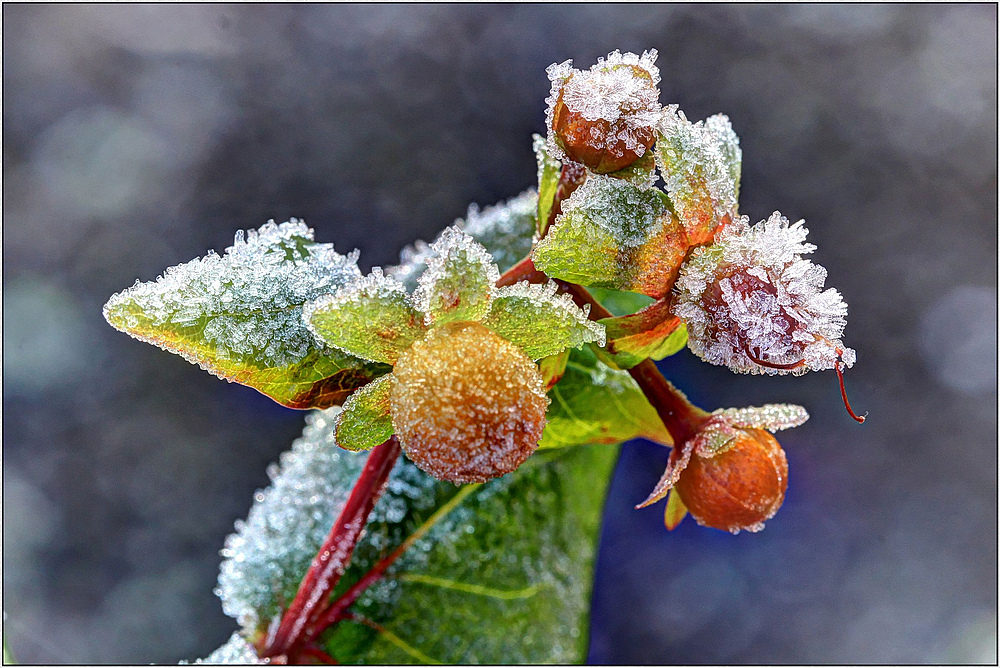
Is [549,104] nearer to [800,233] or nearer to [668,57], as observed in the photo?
[800,233]

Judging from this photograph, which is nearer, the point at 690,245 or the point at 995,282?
the point at 690,245

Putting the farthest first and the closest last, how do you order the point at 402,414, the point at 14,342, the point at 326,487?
1. the point at 14,342
2. the point at 326,487
3. the point at 402,414

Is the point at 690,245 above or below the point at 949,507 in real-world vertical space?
above

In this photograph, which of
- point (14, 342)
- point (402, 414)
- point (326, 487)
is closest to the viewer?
point (402, 414)

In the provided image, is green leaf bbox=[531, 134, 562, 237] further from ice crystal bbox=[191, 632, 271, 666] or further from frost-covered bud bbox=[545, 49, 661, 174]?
ice crystal bbox=[191, 632, 271, 666]

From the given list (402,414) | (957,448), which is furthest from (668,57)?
(402,414)
